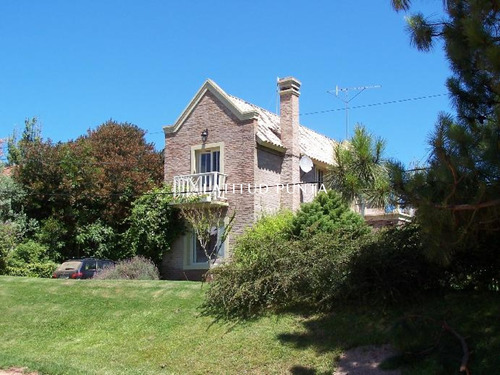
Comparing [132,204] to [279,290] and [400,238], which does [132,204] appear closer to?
[279,290]

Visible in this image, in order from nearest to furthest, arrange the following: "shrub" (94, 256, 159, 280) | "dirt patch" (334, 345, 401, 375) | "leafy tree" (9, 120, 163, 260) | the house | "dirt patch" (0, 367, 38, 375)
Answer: "dirt patch" (334, 345, 401, 375), "dirt patch" (0, 367, 38, 375), "shrub" (94, 256, 159, 280), the house, "leafy tree" (9, 120, 163, 260)

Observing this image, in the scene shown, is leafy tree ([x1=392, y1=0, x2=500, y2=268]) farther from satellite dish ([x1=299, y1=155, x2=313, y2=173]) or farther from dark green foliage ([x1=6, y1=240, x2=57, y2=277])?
dark green foliage ([x1=6, y1=240, x2=57, y2=277])

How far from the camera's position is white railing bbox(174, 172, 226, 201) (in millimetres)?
23500

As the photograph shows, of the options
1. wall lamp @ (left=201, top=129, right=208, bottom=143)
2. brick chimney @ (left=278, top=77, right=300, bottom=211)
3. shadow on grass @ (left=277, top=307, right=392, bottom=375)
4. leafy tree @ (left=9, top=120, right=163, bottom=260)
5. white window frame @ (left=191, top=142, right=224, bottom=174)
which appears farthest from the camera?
leafy tree @ (left=9, top=120, right=163, bottom=260)

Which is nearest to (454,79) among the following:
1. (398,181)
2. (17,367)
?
(398,181)

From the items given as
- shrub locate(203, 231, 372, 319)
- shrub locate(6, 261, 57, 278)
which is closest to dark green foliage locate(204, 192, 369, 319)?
shrub locate(203, 231, 372, 319)

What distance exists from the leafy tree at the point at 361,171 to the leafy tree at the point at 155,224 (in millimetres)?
16722

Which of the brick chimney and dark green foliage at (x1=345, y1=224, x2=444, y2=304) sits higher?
the brick chimney

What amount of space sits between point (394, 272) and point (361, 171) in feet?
10.6

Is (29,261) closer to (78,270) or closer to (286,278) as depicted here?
(78,270)

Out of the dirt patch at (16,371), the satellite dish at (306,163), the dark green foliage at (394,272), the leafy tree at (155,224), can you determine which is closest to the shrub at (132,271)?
the leafy tree at (155,224)

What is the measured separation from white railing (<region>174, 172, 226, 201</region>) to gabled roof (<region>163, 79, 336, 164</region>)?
2363 millimetres

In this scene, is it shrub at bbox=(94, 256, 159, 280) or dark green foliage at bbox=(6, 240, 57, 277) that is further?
dark green foliage at bbox=(6, 240, 57, 277)

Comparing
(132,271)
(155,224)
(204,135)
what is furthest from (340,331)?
(204,135)
